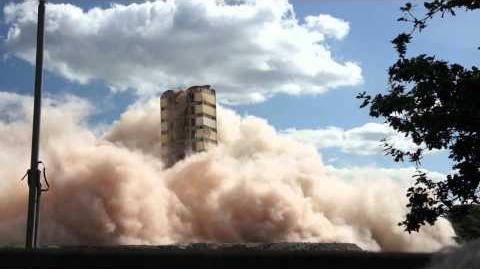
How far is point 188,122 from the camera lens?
173ft

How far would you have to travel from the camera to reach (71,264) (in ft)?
13.0

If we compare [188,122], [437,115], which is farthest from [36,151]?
[188,122]

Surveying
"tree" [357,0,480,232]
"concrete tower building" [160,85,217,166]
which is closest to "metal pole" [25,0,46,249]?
"tree" [357,0,480,232]

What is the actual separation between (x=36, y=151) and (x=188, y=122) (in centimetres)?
3765

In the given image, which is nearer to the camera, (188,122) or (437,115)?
(437,115)

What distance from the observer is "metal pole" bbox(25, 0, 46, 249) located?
14461 millimetres

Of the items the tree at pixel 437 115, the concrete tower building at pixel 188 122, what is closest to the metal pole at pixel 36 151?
the tree at pixel 437 115

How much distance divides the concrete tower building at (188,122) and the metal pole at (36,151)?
122ft

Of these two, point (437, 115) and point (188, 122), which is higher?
point (188, 122)

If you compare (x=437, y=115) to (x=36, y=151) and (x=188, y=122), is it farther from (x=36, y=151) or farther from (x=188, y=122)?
(x=188, y=122)

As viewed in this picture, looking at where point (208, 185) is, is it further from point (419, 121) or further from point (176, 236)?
point (419, 121)

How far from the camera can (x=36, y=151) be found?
50.1ft

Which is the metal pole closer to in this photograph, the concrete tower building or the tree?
the tree

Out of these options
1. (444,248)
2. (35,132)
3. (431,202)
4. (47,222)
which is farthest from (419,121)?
(47,222)
